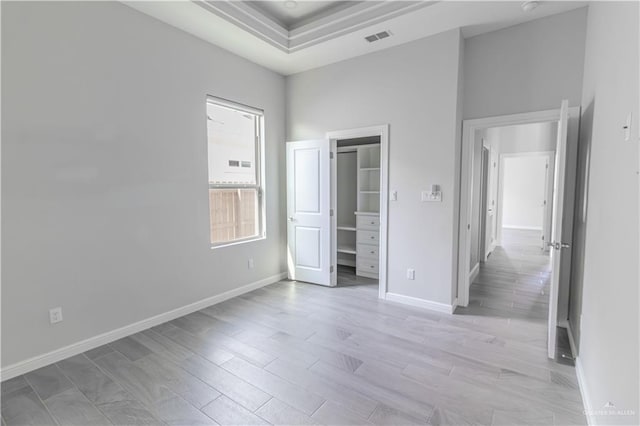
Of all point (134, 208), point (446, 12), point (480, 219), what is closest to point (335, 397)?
point (134, 208)

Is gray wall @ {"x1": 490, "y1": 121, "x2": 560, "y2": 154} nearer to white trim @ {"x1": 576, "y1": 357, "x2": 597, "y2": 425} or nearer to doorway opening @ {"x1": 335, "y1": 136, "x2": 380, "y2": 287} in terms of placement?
doorway opening @ {"x1": 335, "y1": 136, "x2": 380, "y2": 287}

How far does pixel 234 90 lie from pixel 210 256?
6.77 ft

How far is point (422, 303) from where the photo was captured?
3.61 metres

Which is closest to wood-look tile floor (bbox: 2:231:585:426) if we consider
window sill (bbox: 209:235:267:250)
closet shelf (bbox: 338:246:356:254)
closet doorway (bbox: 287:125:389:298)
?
window sill (bbox: 209:235:267:250)

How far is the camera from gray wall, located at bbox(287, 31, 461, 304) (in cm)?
333

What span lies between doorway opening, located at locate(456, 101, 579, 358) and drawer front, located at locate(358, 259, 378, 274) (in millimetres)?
1329

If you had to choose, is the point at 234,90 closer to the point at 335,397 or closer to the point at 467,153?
the point at 467,153

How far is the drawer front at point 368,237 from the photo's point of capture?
15.7 feet

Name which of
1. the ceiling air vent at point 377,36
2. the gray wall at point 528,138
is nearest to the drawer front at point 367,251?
the ceiling air vent at point 377,36

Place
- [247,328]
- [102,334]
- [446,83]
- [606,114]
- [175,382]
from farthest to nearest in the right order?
[446,83] → [247,328] → [102,334] → [175,382] → [606,114]

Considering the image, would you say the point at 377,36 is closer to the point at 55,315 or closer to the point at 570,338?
the point at 570,338

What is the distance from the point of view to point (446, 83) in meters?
3.30

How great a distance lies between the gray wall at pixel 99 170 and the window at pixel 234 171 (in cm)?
21

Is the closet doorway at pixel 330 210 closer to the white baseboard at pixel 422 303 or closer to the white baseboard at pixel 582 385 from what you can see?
the white baseboard at pixel 422 303
